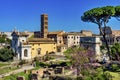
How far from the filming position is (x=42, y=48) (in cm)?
6056

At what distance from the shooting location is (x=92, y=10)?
46.1 m

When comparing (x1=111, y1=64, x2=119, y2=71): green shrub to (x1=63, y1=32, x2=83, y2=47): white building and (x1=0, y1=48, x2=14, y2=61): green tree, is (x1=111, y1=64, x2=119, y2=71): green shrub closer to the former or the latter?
(x1=0, y1=48, x2=14, y2=61): green tree

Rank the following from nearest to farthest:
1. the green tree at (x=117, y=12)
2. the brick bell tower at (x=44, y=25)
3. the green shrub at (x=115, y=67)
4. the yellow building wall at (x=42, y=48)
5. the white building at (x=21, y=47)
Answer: the green shrub at (x=115, y=67) < the green tree at (x=117, y=12) < the white building at (x=21, y=47) < the yellow building wall at (x=42, y=48) < the brick bell tower at (x=44, y=25)

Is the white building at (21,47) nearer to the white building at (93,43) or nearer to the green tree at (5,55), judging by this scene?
the green tree at (5,55)

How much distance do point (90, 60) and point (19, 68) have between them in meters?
12.7

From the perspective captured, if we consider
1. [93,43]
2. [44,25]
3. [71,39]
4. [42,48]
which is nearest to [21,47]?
[42,48]

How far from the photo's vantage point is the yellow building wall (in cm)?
5838

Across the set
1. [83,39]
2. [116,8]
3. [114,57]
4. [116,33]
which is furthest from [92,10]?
[116,33]

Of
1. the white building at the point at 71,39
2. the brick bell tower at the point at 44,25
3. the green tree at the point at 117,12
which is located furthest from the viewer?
the white building at the point at 71,39

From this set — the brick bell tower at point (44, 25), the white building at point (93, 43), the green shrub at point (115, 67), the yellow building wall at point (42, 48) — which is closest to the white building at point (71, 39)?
the white building at point (93, 43)

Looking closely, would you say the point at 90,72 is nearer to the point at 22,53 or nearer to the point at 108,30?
the point at 22,53

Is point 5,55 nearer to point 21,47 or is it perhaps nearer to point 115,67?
point 21,47

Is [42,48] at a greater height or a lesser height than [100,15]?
lesser

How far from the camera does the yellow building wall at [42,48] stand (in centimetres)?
5838
